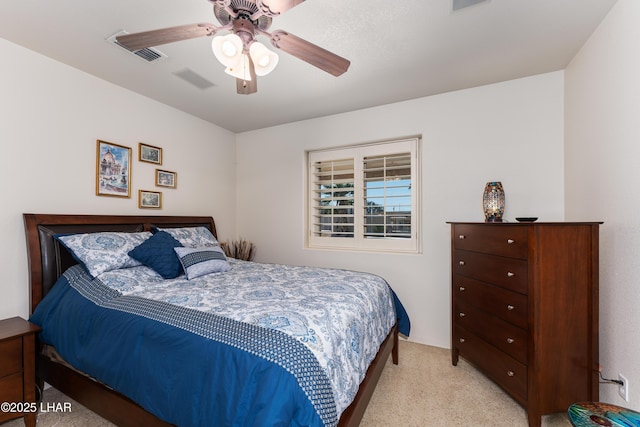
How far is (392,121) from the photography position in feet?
10.3

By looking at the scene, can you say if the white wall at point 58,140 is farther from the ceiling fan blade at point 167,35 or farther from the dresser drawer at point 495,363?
the dresser drawer at point 495,363

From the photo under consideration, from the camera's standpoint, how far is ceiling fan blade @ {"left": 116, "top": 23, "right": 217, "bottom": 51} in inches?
53.6

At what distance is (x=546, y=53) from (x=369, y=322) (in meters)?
2.46

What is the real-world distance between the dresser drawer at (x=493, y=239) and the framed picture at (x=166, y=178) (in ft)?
9.96

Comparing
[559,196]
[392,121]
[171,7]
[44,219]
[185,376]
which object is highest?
[171,7]

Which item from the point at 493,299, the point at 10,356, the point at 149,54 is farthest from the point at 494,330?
the point at 149,54

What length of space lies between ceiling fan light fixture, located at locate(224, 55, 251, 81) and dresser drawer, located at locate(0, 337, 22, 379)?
2.01 meters

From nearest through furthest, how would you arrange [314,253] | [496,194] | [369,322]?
1. [369,322]
2. [496,194]
3. [314,253]

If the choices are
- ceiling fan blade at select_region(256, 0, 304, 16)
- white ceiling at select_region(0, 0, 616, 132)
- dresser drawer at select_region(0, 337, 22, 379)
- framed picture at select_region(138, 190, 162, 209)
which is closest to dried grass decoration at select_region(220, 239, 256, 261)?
framed picture at select_region(138, 190, 162, 209)

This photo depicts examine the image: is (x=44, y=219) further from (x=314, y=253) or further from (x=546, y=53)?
(x=546, y=53)

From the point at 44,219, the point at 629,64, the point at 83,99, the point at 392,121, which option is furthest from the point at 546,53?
the point at 44,219

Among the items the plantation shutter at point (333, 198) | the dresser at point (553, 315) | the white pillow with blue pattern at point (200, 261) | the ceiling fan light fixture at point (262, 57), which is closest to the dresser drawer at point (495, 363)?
the dresser at point (553, 315)

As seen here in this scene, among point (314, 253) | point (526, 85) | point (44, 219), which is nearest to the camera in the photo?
point (44, 219)

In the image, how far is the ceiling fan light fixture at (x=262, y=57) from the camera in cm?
148
